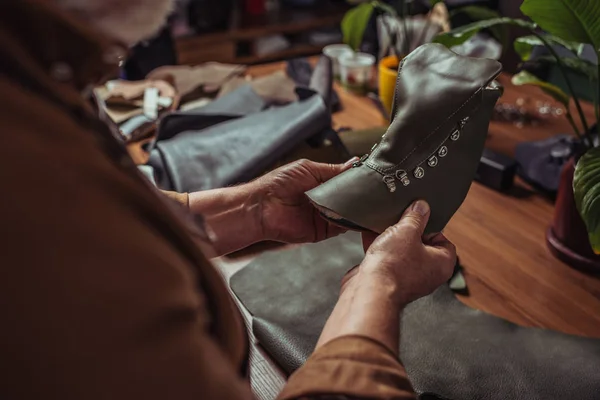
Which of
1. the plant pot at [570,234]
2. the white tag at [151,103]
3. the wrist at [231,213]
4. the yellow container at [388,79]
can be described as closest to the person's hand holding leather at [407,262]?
the wrist at [231,213]

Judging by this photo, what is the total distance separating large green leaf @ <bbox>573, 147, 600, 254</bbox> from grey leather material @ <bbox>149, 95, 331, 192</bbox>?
0.51 meters

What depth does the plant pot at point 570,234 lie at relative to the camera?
0.96 meters

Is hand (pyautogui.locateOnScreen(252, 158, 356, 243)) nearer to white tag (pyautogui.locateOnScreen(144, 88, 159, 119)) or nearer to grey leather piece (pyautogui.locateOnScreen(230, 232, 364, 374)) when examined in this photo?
grey leather piece (pyautogui.locateOnScreen(230, 232, 364, 374))

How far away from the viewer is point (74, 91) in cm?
40

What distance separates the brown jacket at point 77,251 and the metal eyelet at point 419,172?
0.39 metres

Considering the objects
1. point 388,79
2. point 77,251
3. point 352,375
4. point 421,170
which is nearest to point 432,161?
point 421,170

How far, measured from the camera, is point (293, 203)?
0.85 meters

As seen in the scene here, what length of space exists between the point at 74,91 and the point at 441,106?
46cm

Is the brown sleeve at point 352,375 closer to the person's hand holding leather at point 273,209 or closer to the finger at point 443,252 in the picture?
the finger at point 443,252

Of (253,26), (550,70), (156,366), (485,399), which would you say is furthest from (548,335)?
(253,26)

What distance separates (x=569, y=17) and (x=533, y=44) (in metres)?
0.21

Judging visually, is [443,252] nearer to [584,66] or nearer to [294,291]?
[294,291]

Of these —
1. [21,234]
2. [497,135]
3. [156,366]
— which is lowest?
[497,135]

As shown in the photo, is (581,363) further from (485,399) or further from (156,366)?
(156,366)
